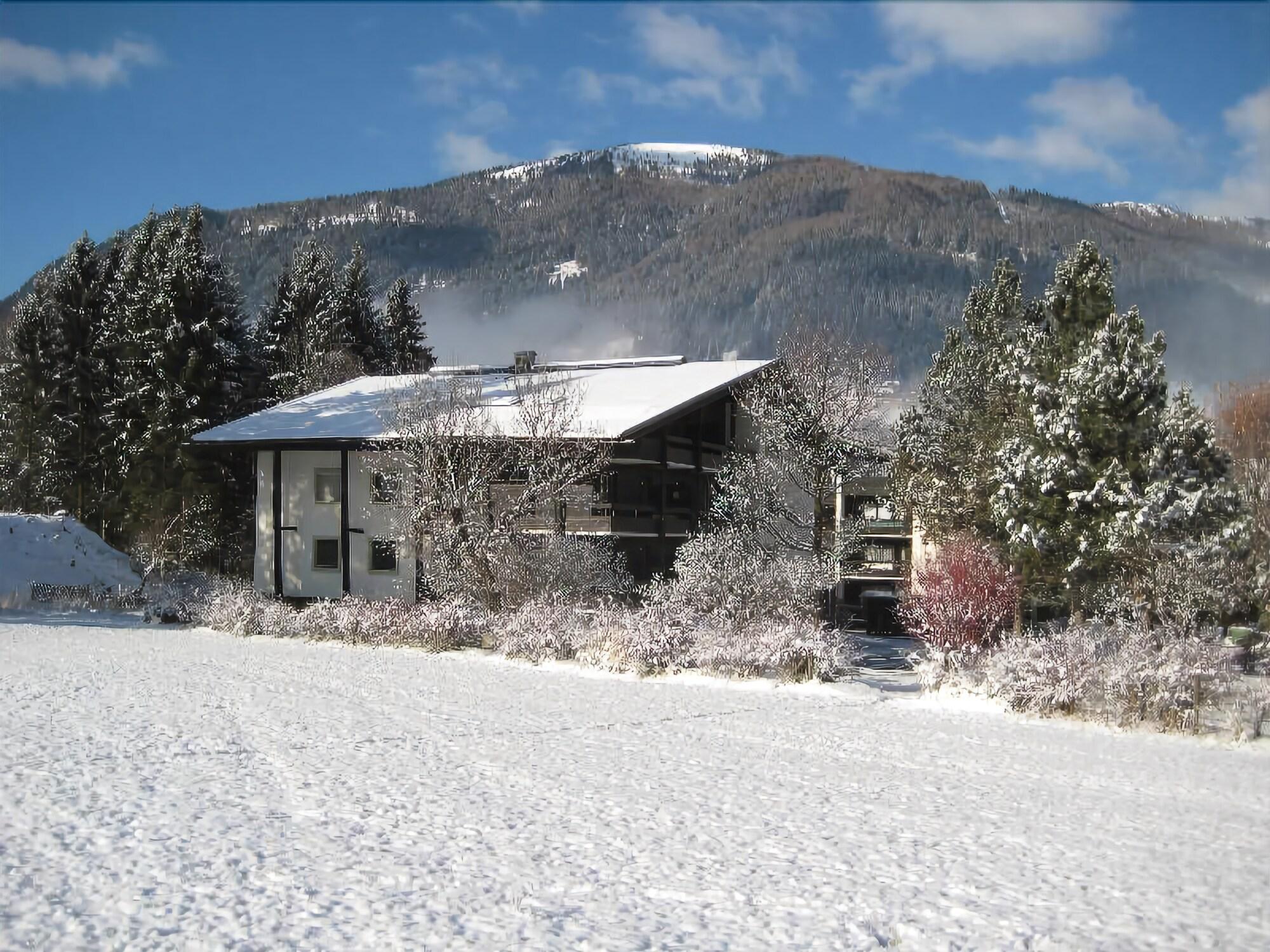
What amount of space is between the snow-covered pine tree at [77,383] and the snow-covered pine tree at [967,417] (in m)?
31.5

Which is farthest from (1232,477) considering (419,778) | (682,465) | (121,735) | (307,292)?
(307,292)

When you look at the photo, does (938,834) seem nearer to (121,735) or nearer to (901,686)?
(121,735)

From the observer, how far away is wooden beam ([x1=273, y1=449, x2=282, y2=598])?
110 ft

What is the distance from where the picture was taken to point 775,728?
14.4 metres

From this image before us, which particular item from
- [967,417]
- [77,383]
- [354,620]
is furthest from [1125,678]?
[77,383]

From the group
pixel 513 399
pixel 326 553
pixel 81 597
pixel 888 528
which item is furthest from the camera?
pixel 888 528

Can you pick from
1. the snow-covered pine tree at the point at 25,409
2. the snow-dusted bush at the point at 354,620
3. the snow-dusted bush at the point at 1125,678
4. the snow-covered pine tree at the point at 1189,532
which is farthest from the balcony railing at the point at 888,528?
the snow-covered pine tree at the point at 25,409

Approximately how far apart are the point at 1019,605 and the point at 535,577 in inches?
421

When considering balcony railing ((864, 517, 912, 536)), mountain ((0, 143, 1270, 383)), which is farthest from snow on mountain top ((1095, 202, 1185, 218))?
balcony railing ((864, 517, 912, 536))

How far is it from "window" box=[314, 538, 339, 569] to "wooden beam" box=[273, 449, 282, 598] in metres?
1.02

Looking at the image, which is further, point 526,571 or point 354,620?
point 354,620

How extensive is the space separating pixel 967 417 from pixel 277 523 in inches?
787

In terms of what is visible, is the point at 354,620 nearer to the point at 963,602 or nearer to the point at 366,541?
the point at 366,541

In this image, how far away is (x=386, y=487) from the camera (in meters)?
30.8
